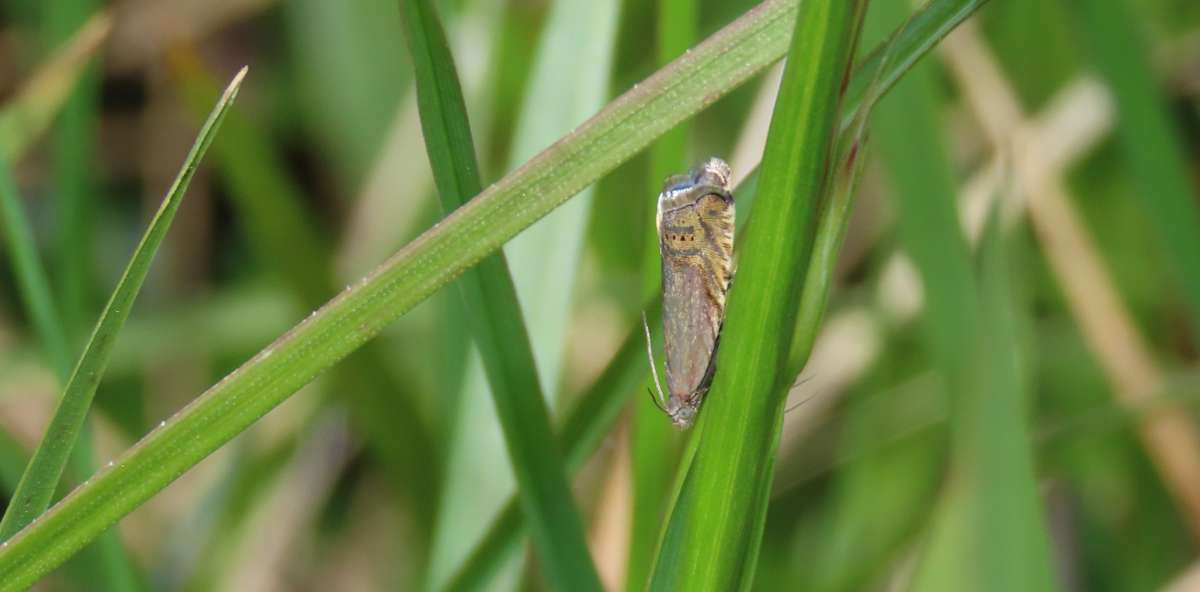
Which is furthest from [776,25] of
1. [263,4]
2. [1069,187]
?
[263,4]

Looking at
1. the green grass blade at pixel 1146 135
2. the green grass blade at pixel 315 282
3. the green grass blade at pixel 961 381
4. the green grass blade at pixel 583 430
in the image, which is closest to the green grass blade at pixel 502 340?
the green grass blade at pixel 583 430

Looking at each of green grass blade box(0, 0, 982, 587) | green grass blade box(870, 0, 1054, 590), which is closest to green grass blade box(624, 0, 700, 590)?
green grass blade box(870, 0, 1054, 590)

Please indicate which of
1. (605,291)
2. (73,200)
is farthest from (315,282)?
(605,291)

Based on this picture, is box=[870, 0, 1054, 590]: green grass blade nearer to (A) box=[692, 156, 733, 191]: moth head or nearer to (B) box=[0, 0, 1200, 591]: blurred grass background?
(B) box=[0, 0, 1200, 591]: blurred grass background

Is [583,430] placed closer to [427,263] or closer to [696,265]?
[696,265]

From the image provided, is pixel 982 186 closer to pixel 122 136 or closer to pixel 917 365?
pixel 917 365
